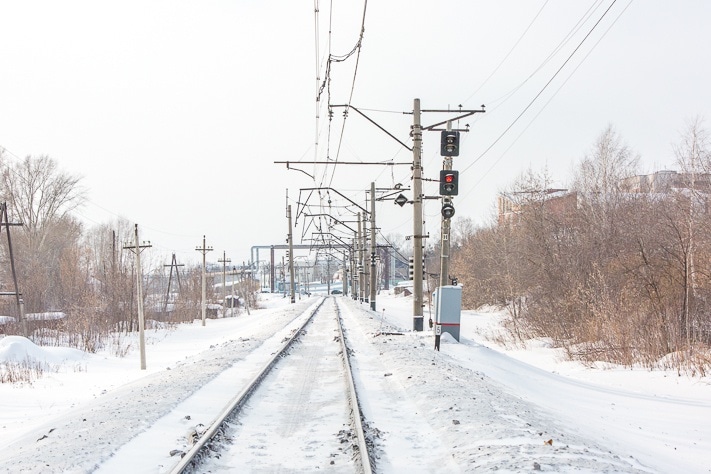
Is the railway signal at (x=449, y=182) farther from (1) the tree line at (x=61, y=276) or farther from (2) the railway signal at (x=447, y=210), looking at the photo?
(1) the tree line at (x=61, y=276)

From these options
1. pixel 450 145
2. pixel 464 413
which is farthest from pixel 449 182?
pixel 464 413

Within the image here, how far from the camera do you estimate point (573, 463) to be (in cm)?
630

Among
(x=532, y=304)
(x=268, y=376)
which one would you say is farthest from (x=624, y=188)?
(x=268, y=376)

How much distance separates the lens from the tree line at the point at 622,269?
17.1m

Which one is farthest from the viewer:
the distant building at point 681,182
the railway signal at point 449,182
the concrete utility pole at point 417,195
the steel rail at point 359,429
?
the distant building at point 681,182

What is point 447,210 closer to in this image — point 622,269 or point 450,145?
point 450,145

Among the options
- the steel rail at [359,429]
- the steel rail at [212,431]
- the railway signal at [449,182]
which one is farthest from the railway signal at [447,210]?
the steel rail at [212,431]

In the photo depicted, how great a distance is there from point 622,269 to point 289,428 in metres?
16.7

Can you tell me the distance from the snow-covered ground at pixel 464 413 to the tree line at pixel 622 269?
4.86ft

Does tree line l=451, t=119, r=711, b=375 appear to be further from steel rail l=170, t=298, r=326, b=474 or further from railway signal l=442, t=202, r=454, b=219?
steel rail l=170, t=298, r=326, b=474

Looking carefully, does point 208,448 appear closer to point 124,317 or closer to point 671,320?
point 671,320

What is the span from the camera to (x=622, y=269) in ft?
70.9

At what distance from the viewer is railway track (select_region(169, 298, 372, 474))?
22.1 feet

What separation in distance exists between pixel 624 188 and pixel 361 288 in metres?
25.8
